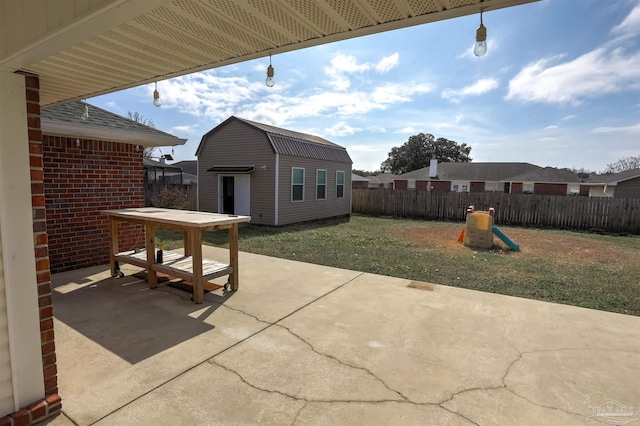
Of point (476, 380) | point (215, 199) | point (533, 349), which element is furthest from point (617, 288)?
point (215, 199)

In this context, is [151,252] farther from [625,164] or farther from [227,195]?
[625,164]

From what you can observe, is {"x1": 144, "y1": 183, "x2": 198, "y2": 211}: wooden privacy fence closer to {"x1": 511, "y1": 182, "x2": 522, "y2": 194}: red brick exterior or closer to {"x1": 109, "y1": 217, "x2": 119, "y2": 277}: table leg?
{"x1": 109, "y1": 217, "x2": 119, "y2": 277}: table leg

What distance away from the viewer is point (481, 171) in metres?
31.8

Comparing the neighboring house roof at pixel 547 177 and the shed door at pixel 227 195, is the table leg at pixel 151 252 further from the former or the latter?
the neighboring house roof at pixel 547 177

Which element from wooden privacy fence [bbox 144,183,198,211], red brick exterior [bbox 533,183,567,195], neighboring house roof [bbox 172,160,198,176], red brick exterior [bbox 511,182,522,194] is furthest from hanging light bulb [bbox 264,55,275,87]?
neighboring house roof [bbox 172,160,198,176]

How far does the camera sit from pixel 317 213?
14492 millimetres

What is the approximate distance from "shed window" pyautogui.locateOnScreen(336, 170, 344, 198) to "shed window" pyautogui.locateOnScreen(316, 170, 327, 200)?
4.03ft

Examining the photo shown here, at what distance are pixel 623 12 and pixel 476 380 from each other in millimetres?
8583

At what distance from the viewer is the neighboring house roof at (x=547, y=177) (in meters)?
27.8

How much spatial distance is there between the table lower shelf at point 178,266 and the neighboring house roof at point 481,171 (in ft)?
103

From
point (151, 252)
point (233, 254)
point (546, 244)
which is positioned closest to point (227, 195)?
point (151, 252)

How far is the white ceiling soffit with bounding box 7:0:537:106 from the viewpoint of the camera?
1.61 m

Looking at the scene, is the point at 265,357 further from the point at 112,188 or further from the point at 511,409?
the point at 112,188

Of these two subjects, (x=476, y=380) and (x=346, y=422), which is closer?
(x=346, y=422)
